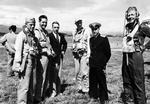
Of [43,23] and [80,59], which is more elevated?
[43,23]

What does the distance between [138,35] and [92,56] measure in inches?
69.4

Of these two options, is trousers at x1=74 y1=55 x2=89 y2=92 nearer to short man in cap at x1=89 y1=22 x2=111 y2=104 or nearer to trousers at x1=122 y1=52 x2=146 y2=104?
short man in cap at x1=89 y1=22 x2=111 y2=104

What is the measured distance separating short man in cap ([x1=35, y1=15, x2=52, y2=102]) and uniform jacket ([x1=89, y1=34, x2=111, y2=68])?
128 cm

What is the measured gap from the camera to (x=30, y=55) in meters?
6.39

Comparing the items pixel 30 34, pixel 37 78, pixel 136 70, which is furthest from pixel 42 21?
pixel 136 70

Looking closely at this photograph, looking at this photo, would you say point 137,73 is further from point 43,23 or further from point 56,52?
point 43,23

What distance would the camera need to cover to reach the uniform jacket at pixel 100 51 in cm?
707

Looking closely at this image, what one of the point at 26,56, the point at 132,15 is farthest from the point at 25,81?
the point at 132,15

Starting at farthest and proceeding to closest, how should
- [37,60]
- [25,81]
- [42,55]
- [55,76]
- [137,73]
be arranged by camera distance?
[55,76]
[42,55]
[37,60]
[25,81]
[137,73]

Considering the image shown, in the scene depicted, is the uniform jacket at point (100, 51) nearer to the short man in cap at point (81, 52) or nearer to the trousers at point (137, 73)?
the trousers at point (137, 73)

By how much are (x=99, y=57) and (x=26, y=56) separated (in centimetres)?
206

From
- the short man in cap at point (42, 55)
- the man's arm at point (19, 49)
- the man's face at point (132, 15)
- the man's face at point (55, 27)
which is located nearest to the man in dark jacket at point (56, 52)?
the man's face at point (55, 27)

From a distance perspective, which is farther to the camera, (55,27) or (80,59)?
(80,59)

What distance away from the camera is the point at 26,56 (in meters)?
6.30
